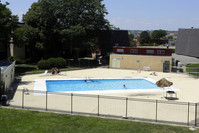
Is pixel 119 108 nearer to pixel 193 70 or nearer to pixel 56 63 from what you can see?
pixel 56 63

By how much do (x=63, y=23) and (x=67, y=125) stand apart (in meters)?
34.8

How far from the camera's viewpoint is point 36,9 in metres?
45.9

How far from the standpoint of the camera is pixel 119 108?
17.9 m

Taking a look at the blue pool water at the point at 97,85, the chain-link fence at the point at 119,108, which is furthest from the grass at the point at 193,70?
the chain-link fence at the point at 119,108

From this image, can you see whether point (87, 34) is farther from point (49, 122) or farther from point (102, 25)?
point (49, 122)

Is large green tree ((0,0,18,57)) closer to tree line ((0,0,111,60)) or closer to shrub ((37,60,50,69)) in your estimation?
shrub ((37,60,50,69))

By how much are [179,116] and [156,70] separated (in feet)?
80.1

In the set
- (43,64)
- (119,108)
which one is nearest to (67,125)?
(119,108)

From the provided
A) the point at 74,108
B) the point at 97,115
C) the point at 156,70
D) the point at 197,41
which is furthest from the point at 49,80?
the point at 197,41

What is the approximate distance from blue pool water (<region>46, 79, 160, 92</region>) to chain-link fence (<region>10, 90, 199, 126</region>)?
708cm

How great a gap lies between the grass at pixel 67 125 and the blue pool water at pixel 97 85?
10578mm

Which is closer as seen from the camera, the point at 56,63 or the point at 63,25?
the point at 56,63

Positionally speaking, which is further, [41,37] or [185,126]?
[41,37]

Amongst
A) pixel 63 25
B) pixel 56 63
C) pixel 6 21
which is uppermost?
pixel 63 25
